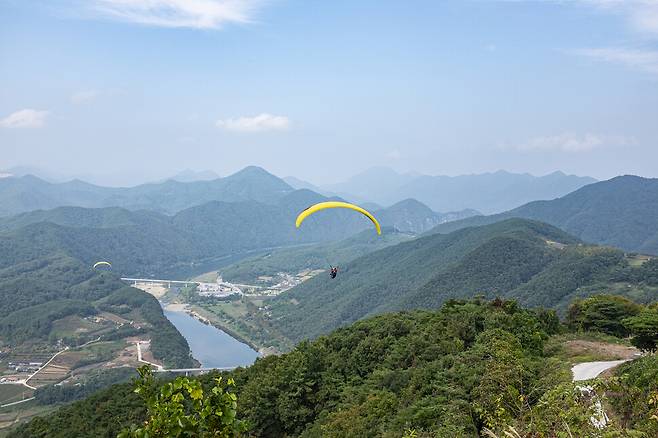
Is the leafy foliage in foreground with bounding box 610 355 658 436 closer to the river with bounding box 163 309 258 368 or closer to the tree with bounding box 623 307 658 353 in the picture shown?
the tree with bounding box 623 307 658 353

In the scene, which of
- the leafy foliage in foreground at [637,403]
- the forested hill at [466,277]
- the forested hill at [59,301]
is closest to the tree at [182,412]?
the leafy foliage in foreground at [637,403]

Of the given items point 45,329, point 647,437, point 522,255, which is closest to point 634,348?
point 647,437

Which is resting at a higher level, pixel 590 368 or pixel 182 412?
pixel 182 412

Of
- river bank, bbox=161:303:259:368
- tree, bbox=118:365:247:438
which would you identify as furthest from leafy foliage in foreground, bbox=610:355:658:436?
river bank, bbox=161:303:259:368

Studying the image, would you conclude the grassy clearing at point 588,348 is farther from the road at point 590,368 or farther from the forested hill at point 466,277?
the forested hill at point 466,277

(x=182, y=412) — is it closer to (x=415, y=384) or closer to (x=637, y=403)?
(x=637, y=403)

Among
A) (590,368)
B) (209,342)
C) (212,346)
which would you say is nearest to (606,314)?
(590,368)
